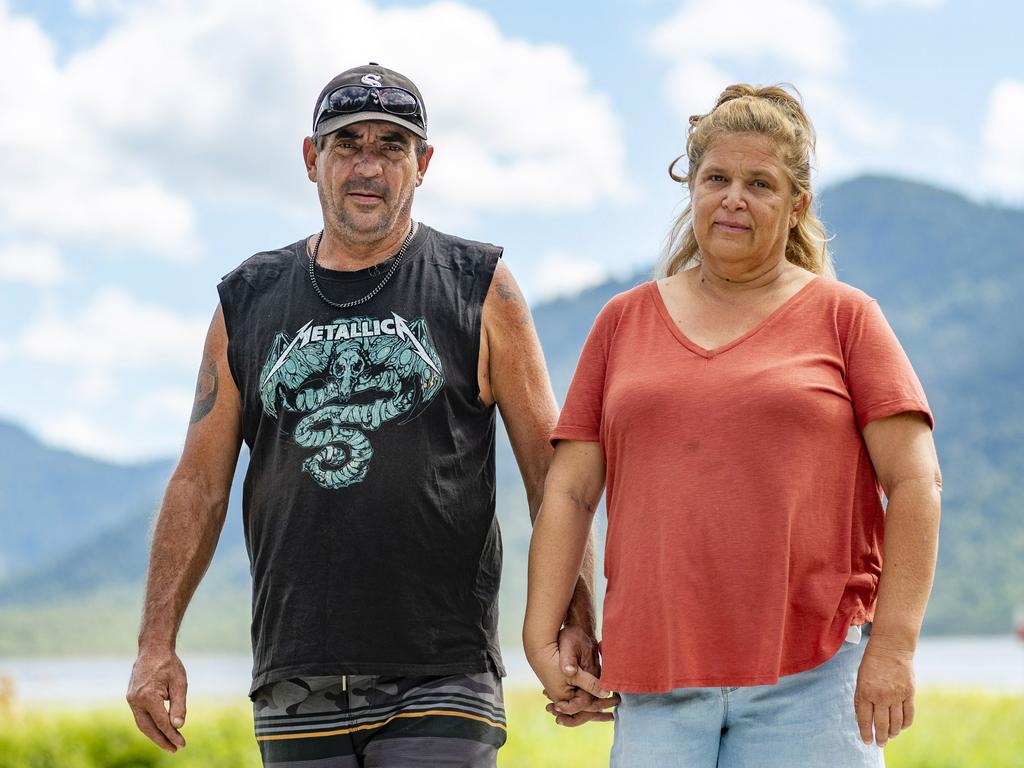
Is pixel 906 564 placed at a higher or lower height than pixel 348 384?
lower

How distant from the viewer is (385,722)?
3.13 metres

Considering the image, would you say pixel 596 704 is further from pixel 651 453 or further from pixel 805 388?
pixel 805 388

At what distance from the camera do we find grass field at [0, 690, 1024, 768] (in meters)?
7.21

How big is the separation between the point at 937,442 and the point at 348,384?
144828mm

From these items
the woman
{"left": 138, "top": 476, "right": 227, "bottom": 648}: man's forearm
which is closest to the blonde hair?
the woman

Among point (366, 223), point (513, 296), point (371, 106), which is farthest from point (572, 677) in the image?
point (371, 106)

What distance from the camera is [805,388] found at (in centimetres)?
279

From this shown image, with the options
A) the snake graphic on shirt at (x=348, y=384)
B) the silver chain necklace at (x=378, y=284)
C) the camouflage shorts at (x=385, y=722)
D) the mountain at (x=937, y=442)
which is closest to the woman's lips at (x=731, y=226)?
the snake graphic on shirt at (x=348, y=384)

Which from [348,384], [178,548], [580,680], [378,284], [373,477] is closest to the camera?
[580,680]

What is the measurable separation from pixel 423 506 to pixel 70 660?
116 m

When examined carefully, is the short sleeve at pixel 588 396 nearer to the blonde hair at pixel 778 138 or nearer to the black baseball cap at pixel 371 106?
the blonde hair at pixel 778 138

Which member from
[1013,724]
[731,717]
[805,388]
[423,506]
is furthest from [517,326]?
[1013,724]

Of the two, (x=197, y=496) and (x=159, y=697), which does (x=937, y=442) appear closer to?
(x=197, y=496)

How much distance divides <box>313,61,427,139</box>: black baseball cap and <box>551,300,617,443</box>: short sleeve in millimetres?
804
